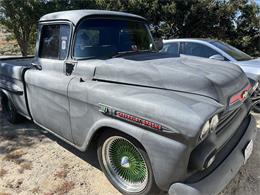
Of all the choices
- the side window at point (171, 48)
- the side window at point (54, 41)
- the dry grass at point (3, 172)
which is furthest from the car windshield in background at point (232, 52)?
the dry grass at point (3, 172)

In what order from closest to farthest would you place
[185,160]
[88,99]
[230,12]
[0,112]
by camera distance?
[185,160], [88,99], [0,112], [230,12]

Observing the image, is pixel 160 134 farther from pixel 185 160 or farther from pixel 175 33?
pixel 175 33

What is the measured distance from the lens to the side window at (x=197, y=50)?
6228 mm

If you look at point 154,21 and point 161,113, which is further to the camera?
point 154,21

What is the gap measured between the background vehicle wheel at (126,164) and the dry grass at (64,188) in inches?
17.8

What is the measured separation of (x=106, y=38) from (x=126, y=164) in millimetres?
1672

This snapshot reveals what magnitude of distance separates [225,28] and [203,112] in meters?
15.1

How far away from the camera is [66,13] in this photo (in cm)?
342

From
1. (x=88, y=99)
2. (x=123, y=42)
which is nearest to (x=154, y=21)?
(x=123, y=42)

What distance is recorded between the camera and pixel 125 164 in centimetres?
284

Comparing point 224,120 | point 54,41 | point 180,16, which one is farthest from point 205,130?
point 180,16

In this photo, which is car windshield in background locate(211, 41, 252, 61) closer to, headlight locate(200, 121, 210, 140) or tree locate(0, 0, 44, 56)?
headlight locate(200, 121, 210, 140)

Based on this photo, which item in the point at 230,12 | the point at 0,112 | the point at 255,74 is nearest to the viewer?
the point at 255,74

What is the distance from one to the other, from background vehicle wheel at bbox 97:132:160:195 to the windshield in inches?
45.1
